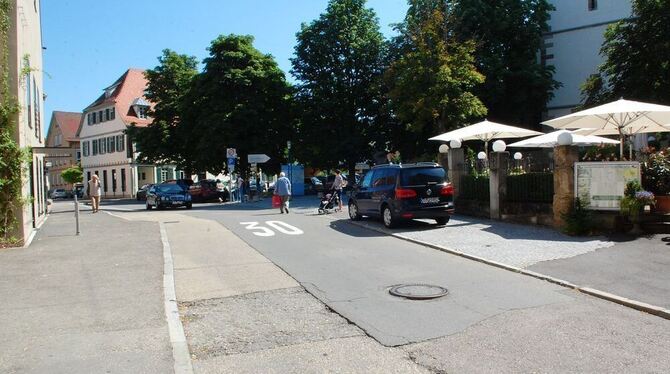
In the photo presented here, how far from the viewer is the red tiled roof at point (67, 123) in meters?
86.1

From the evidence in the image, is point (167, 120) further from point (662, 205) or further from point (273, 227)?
point (662, 205)

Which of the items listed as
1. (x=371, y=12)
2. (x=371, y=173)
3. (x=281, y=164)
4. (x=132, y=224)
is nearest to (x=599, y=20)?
(x=371, y=12)

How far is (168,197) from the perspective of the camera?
29609mm

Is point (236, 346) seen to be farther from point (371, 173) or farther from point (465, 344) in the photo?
point (371, 173)

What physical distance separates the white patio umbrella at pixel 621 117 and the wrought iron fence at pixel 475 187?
3.33 metres

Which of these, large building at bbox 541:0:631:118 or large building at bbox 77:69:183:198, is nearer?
large building at bbox 541:0:631:118

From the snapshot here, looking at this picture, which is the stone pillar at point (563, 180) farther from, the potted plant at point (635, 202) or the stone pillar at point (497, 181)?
the stone pillar at point (497, 181)

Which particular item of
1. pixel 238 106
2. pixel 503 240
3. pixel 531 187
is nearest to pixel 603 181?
pixel 531 187

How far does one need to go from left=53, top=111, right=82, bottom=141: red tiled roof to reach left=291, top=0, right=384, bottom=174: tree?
56036mm

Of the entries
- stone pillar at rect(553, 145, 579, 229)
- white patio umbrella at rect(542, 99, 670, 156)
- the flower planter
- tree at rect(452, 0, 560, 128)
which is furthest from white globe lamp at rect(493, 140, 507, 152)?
tree at rect(452, 0, 560, 128)

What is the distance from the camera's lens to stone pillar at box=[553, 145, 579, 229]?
530 inches

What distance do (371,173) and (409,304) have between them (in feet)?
34.1

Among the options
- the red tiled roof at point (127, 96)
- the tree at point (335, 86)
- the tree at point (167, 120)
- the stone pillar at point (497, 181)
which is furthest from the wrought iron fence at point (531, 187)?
the red tiled roof at point (127, 96)

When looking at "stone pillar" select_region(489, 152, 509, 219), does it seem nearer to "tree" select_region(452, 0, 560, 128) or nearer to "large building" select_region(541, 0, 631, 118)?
"tree" select_region(452, 0, 560, 128)
